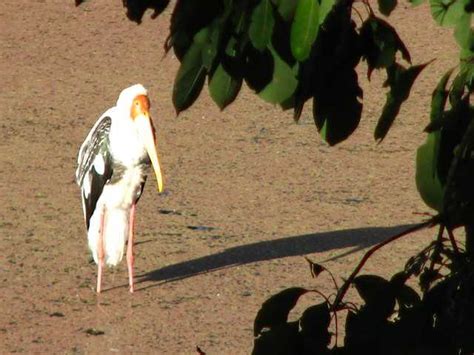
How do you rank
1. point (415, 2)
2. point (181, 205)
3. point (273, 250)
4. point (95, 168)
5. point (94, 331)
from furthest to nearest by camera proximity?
point (181, 205), point (273, 250), point (95, 168), point (94, 331), point (415, 2)

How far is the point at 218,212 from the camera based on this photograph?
8.42 m

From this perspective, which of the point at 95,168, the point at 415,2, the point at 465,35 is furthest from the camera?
the point at 95,168

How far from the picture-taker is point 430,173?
9.41 ft

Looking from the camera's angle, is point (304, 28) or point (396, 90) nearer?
point (304, 28)

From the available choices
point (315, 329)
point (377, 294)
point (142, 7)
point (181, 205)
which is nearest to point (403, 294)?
point (377, 294)

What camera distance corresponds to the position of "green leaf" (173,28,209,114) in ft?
8.70

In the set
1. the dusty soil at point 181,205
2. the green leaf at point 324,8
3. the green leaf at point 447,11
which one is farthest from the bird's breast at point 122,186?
the green leaf at point 324,8

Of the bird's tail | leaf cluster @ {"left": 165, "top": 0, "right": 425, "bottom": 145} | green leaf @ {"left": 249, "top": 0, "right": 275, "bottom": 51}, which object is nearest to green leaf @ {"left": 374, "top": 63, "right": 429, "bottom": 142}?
leaf cluster @ {"left": 165, "top": 0, "right": 425, "bottom": 145}

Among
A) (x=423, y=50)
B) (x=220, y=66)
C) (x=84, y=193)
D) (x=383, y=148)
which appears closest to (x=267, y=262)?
(x=84, y=193)

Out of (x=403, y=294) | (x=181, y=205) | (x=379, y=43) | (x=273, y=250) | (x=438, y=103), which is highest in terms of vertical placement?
(x=379, y=43)

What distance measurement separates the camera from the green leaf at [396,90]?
279 cm

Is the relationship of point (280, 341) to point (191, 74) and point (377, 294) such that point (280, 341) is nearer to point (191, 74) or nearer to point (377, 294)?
point (377, 294)

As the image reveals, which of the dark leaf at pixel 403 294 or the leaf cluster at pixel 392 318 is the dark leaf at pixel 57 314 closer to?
the leaf cluster at pixel 392 318

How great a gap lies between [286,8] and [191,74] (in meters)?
0.23
